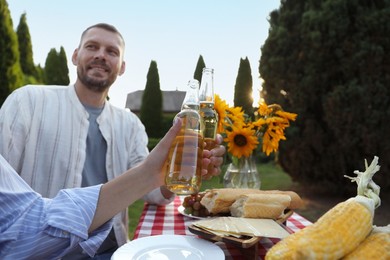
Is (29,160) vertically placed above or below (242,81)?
below

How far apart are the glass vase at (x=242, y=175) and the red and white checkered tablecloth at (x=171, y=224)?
0.91ft

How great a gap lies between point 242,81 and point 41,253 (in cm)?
1045

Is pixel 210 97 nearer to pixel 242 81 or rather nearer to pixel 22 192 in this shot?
pixel 22 192

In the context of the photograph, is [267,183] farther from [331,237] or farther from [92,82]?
[331,237]

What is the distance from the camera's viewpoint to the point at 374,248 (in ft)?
2.42

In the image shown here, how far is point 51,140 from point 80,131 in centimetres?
18

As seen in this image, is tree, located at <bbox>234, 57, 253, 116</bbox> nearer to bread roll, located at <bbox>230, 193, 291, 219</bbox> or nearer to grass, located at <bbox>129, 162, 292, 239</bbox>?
grass, located at <bbox>129, 162, 292, 239</bbox>

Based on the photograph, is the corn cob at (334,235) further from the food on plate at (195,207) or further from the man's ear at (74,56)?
the man's ear at (74,56)

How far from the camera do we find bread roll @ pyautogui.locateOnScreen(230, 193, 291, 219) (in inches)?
47.6

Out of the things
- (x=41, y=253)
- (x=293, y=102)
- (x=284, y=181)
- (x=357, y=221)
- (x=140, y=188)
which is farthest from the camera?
(x=284, y=181)

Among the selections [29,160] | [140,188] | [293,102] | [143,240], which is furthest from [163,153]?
[293,102]

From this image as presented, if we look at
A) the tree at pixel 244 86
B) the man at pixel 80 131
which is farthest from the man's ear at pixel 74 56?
the tree at pixel 244 86

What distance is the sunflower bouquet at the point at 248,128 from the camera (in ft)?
6.01

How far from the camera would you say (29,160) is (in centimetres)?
220
